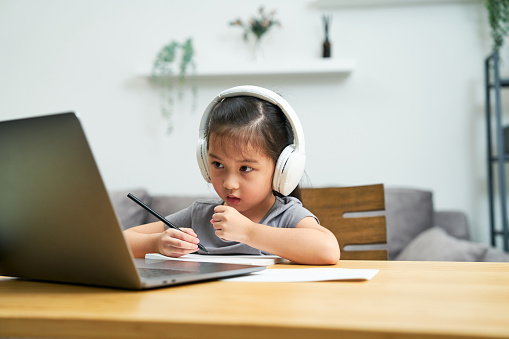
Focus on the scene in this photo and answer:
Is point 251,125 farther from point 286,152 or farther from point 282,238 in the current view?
point 282,238

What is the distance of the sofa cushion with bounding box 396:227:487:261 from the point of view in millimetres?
1995

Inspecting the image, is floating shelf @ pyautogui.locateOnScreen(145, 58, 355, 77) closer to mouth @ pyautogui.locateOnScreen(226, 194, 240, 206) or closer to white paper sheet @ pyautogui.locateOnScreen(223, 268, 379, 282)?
mouth @ pyautogui.locateOnScreen(226, 194, 240, 206)

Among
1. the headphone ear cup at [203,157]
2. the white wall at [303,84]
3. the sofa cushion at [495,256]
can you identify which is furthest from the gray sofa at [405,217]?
the headphone ear cup at [203,157]

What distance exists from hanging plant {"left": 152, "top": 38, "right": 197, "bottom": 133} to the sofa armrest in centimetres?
147

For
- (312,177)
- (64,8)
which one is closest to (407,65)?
(312,177)

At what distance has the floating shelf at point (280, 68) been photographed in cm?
288

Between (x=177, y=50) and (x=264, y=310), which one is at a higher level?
(x=177, y=50)

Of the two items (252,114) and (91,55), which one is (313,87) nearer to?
(91,55)

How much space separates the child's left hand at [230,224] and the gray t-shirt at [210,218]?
14 centimetres

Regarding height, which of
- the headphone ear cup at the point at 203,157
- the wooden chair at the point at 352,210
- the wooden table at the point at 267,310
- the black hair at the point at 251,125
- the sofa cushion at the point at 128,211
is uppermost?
the black hair at the point at 251,125

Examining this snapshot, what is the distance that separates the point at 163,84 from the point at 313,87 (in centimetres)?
86

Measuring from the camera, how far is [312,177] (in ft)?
9.67

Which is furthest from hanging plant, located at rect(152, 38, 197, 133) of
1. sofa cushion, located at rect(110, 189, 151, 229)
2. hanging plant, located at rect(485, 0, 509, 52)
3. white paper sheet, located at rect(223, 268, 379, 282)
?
white paper sheet, located at rect(223, 268, 379, 282)

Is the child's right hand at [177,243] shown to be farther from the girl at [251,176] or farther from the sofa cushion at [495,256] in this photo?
the sofa cushion at [495,256]
